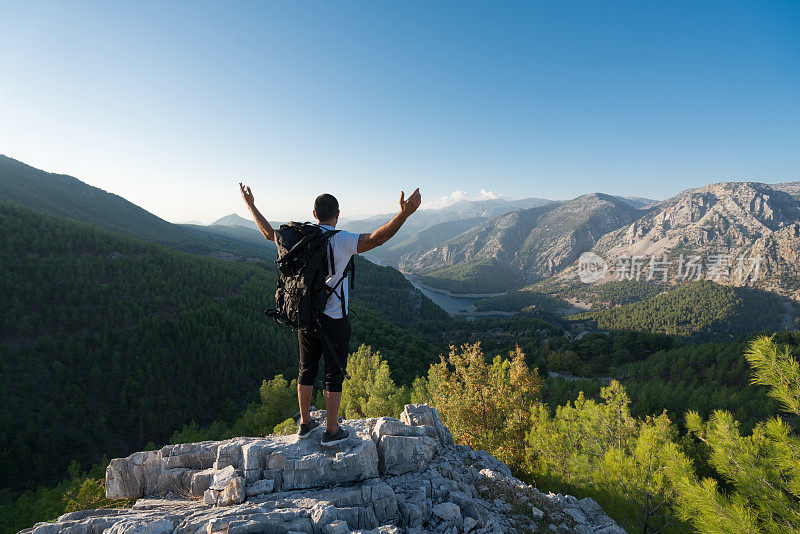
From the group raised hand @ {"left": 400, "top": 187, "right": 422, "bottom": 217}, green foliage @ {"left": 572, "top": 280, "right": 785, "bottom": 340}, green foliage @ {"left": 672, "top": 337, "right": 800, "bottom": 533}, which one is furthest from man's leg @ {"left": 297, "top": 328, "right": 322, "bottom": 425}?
green foliage @ {"left": 572, "top": 280, "right": 785, "bottom": 340}

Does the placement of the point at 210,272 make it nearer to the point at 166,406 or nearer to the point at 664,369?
the point at 166,406

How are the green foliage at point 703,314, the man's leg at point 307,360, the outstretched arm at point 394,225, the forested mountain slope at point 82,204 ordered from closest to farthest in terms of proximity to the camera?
the outstretched arm at point 394,225 → the man's leg at point 307,360 → the forested mountain slope at point 82,204 → the green foliage at point 703,314

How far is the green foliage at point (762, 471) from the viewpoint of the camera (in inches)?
194

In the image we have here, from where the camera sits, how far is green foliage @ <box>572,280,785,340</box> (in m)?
139

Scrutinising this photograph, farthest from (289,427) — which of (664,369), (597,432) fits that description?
(664,369)

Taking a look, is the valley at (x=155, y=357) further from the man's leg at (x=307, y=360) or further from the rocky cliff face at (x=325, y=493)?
the man's leg at (x=307, y=360)

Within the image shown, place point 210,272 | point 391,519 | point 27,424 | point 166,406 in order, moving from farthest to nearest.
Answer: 1. point 210,272
2. point 166,406
3. point 27,424
4. point 391,519

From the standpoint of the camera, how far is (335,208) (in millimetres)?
4855

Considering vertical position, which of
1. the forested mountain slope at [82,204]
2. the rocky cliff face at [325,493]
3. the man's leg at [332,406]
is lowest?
the rocky cliff face at [325,493]

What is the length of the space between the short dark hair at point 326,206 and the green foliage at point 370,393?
1566 centimetres

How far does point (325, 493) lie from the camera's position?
551 cm

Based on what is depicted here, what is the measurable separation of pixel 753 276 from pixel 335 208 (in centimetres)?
30652

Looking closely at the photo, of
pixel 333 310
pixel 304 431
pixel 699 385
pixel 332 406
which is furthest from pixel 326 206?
pixel 699 385

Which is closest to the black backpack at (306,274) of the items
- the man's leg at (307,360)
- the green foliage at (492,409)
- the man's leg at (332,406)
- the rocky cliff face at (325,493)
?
the man's leg at (307,360)
